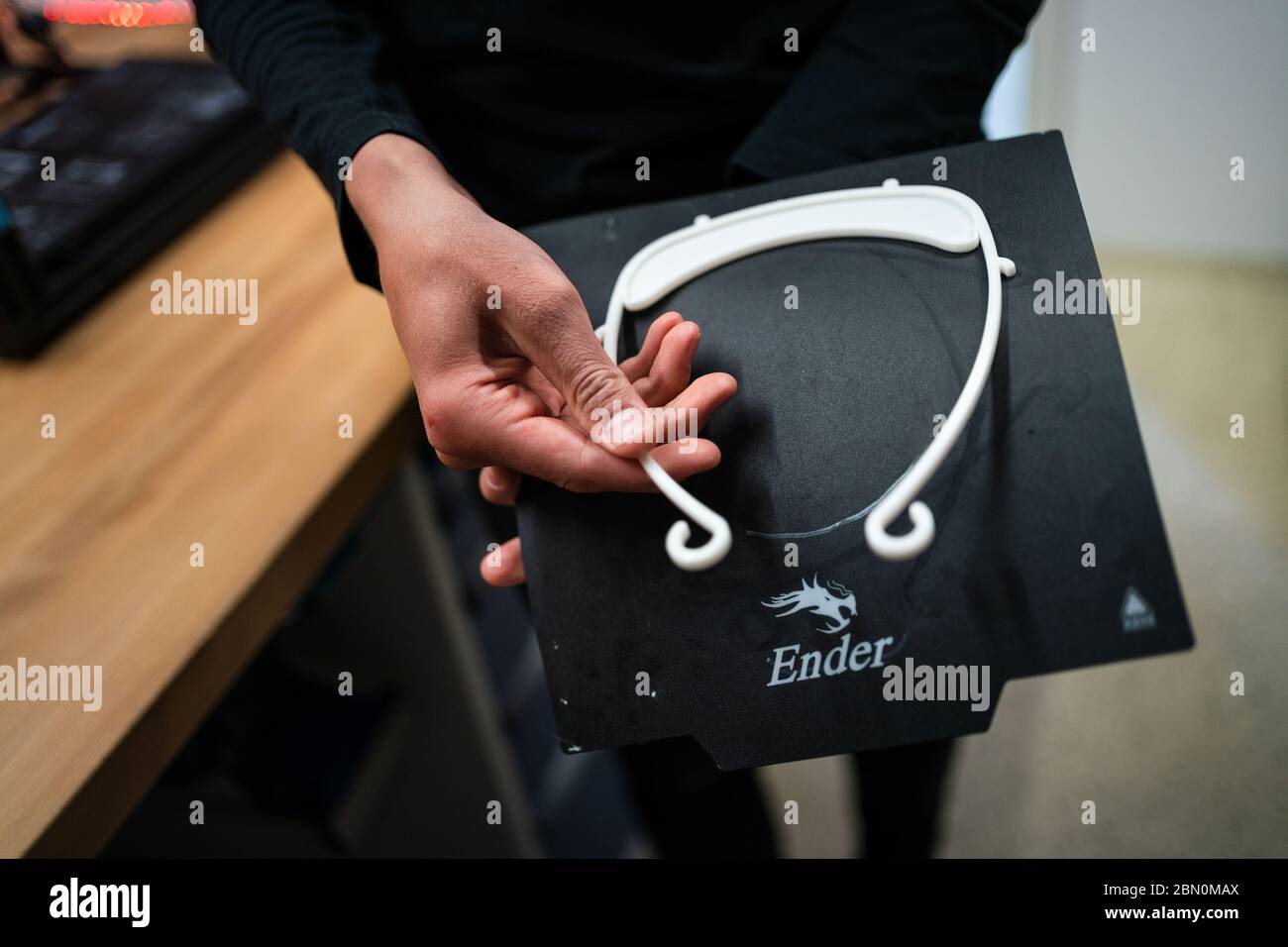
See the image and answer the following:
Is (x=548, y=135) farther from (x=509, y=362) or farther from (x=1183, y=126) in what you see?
(x=1183, y=126)

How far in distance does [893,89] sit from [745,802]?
530 millimetres

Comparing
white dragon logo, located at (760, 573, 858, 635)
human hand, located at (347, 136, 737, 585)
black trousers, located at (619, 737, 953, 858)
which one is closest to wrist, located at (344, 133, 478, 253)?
human hand, located at (347, 136, 737, 585)

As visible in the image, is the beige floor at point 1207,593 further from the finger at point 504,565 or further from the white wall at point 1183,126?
the finger at point 504,565

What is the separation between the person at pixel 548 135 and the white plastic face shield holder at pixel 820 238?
3cm

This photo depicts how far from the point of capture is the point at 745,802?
Result: 2.36 ft

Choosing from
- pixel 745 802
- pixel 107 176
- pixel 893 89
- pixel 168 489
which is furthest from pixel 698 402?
pixel 107 176

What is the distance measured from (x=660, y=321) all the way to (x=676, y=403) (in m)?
0.04

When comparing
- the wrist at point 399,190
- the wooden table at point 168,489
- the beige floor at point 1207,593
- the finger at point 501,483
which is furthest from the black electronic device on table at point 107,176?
→ the beige floor at point 1207,593

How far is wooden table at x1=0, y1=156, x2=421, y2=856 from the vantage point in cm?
43

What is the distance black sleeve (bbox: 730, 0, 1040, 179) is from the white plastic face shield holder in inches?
2.3

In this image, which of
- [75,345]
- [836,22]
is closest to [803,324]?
[836,22]

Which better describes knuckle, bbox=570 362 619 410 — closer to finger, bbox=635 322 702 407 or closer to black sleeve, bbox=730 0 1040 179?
finger, bbox=635 322 702 407
